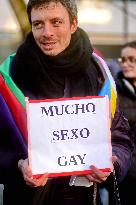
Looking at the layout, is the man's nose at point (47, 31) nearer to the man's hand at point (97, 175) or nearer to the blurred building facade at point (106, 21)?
the man's hand at point (97, 175)

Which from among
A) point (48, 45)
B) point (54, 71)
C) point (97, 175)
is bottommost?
point (97, 175)

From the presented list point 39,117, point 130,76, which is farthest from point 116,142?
point 130,76

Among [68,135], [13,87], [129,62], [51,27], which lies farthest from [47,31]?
[129,62]

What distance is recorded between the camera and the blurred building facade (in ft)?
40.0

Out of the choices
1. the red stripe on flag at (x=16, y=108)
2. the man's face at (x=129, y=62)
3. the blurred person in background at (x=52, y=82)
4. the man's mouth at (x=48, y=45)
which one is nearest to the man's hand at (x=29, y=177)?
the blurred person in background at (x=52, y=82)

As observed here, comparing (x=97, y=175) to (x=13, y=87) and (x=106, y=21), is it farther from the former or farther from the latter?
(x=106, y=21)

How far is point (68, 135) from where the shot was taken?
2219 mm

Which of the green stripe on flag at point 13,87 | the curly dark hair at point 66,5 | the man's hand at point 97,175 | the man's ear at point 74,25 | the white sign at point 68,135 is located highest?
the curly dark hair at point 66,5

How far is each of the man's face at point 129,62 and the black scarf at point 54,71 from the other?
73.0 inches

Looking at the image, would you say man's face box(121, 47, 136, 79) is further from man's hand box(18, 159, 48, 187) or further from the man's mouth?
man's hand box(18, 159, 48, 187)

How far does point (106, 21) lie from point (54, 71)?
1132cm

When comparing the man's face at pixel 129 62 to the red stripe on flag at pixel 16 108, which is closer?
the red stripe on flag at pixel 16 108

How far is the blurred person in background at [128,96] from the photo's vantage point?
3496 mm

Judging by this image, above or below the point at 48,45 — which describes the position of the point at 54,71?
below
